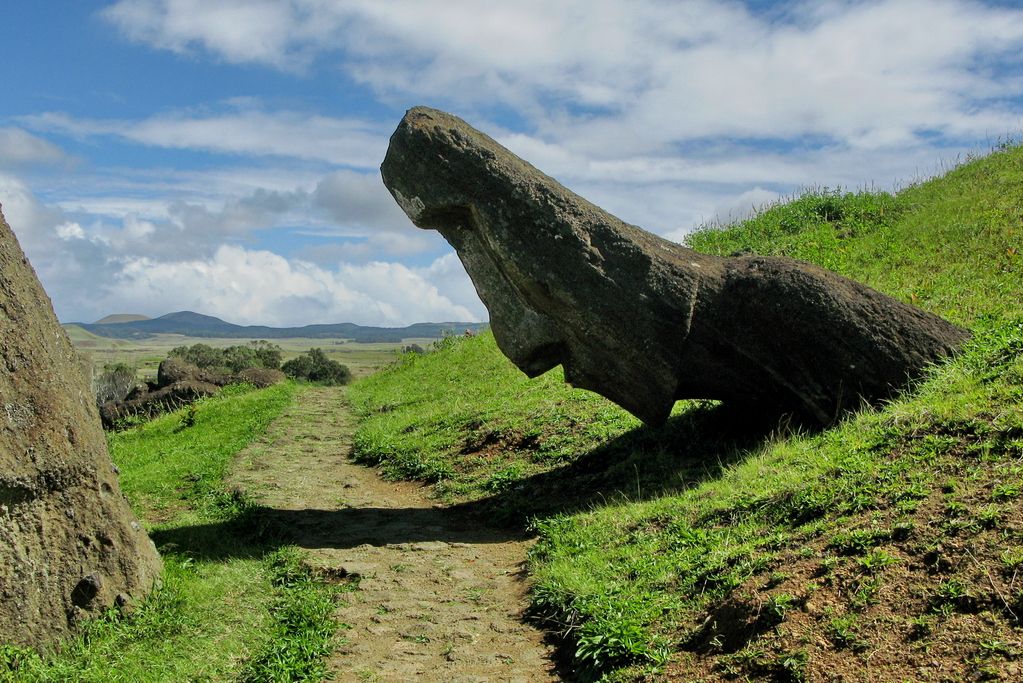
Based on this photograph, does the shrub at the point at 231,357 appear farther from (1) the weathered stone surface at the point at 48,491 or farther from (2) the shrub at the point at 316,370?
(1) the weathered stone surface at the point at 48,491

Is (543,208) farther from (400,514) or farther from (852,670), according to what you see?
(852,670)

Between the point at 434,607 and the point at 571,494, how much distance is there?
3.59 meters

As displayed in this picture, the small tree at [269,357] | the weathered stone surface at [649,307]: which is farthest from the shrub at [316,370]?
the weathered stone surface at [649,307]

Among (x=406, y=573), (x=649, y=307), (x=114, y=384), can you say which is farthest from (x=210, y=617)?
(x=114, y=384)

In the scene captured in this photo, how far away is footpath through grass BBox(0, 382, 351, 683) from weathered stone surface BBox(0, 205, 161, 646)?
278 millimetres

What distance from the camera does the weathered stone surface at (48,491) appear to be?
7770 mm

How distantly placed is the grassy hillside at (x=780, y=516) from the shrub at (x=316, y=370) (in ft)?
79.7

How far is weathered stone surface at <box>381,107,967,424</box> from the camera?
11.5 metres

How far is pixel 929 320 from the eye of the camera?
1195cm

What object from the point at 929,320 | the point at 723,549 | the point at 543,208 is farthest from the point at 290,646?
the point at 929,320

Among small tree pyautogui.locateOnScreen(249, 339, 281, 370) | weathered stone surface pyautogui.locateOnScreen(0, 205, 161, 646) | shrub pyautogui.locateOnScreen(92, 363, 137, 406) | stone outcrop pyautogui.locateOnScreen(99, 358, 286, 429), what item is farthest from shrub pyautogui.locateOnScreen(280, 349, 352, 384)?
weathered stone surface pyautogui.locateOnScreen(0, 205, 161, 646)

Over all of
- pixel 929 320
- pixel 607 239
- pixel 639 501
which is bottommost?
pixel 639 501

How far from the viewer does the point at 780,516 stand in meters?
8.52

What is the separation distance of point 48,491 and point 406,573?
380 cm
